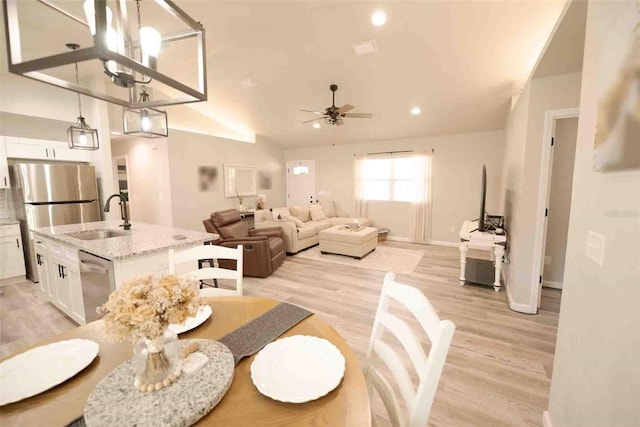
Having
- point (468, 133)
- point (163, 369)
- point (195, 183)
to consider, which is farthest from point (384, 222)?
point (163, 369)

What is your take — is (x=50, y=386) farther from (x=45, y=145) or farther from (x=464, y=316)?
(x=45, y=145)

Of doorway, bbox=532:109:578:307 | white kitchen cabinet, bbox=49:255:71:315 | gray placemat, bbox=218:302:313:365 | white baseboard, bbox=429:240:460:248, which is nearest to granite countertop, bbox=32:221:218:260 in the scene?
white kitchen cabinet, bbox=49:255:71:315

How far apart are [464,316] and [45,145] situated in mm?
5966

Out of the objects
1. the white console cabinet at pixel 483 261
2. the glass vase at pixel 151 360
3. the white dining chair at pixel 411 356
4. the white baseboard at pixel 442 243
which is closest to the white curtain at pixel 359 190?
the white baseboard at pixel 442 243

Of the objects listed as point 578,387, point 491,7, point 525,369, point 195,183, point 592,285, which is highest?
point 491,7

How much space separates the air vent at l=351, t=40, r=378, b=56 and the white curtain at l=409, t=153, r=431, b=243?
3.08 metres

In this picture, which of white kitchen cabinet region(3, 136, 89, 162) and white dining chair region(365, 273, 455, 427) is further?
white kitchen cabinet region(3, 136, 89, 162)

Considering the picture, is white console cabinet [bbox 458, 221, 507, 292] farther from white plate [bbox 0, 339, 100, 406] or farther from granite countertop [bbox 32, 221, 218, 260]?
white plate [bbox 0, 339, 100, 406]

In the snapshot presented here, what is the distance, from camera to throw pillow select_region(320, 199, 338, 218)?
272 inches

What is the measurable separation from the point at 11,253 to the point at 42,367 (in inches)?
168

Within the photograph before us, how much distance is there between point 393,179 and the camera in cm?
633

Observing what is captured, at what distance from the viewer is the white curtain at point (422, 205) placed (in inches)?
228

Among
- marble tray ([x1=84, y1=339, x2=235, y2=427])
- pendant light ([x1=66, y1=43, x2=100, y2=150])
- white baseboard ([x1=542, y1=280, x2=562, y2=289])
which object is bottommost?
white baseboard ([x1=542, y1=280, x2=562, y2=289])

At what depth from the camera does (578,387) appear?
3.89 feet
